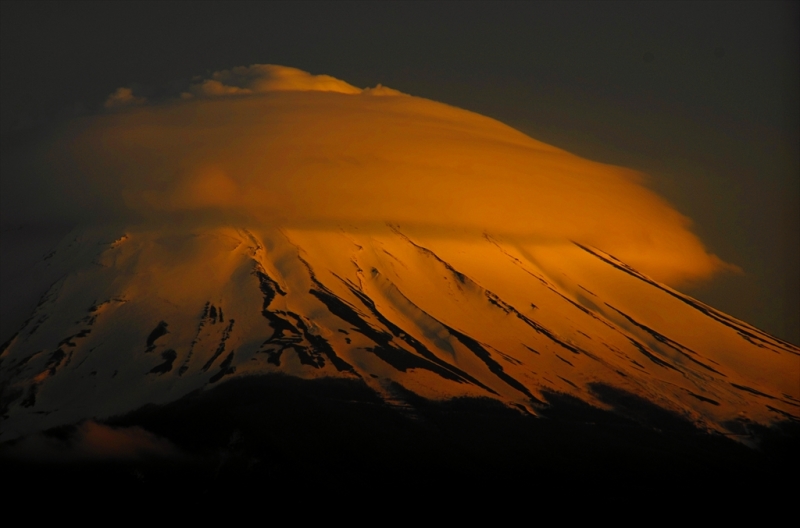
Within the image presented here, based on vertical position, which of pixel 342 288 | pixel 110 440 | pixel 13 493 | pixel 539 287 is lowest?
pixel 13 493

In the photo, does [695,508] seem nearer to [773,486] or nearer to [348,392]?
[773,486]

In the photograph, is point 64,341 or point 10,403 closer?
point 10,403

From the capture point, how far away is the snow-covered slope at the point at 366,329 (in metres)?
66.9

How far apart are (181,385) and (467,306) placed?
26.0 meters

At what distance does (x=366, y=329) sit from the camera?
7306 cm

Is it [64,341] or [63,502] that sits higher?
[64,341]

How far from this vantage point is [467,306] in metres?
81.3

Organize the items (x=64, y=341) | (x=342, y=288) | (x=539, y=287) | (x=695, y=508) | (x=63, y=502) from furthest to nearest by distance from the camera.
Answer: (x=539, y=287) < (x=342, y=288) < (x=64, y=341) < (x=695, y=508) < (x=63, y=502)

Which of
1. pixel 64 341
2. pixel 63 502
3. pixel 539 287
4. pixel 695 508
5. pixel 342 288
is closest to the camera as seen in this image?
pixel 63 502

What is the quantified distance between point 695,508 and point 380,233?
1589 inches

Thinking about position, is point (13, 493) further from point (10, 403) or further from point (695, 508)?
point (695, 508)

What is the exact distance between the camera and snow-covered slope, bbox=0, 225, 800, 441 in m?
66.9

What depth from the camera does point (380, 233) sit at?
92.4 m

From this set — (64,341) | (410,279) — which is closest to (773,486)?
(410,279)
